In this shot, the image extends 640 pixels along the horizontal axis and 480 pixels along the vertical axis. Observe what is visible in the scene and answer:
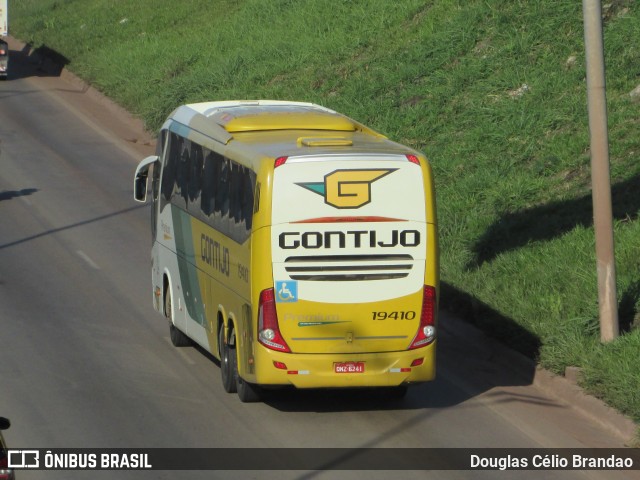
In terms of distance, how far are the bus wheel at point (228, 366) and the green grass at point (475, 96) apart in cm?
408

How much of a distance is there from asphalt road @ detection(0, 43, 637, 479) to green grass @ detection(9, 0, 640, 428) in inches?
36.0

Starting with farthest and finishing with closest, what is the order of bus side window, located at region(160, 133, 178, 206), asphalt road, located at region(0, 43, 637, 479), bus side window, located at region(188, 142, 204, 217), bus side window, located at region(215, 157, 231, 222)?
bus side window, located at region(160, 133, 178, 206)
bus side window, located at region(188, 142, 204, 217)
bus side window, located at region(215, 157, 231, 222)
asphalt road, located at region(0, 43, 637, 479)

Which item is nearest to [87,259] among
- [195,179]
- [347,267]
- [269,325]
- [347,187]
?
[195,179]

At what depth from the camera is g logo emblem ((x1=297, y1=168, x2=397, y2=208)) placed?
14430 millimetres

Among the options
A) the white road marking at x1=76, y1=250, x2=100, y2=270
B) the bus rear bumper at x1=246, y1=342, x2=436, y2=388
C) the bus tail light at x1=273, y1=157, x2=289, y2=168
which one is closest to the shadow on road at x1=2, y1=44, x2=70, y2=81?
the white road marking at x1=76, y1=250, x2=100, y2=270

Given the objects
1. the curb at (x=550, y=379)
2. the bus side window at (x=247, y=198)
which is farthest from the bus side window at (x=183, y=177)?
the curb at (x=550, y=379)

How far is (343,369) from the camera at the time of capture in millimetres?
14641

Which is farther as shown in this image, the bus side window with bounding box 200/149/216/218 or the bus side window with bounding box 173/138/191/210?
the bus side window with bounding box 173/138/191/210

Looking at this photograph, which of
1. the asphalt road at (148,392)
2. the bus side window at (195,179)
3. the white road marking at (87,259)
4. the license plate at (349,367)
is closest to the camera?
the asphalt road at (148,392)

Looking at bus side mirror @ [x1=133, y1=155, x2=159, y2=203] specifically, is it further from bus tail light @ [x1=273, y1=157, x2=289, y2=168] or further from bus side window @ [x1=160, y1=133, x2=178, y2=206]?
bus tail light @ [x1=273, y1=157, x2=289, y2=168]

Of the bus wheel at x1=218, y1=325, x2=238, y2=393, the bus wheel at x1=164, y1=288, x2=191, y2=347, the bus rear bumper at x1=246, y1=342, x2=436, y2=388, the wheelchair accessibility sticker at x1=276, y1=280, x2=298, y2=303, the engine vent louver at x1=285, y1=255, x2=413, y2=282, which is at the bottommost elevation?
the bus wheel at x1=164, y1=288, x2=191, y2=347

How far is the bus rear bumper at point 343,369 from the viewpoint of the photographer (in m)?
14.5

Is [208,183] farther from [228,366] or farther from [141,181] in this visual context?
[141,181]

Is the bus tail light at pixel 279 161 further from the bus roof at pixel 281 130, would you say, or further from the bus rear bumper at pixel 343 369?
the bus rear bumper at pixel 343 369
